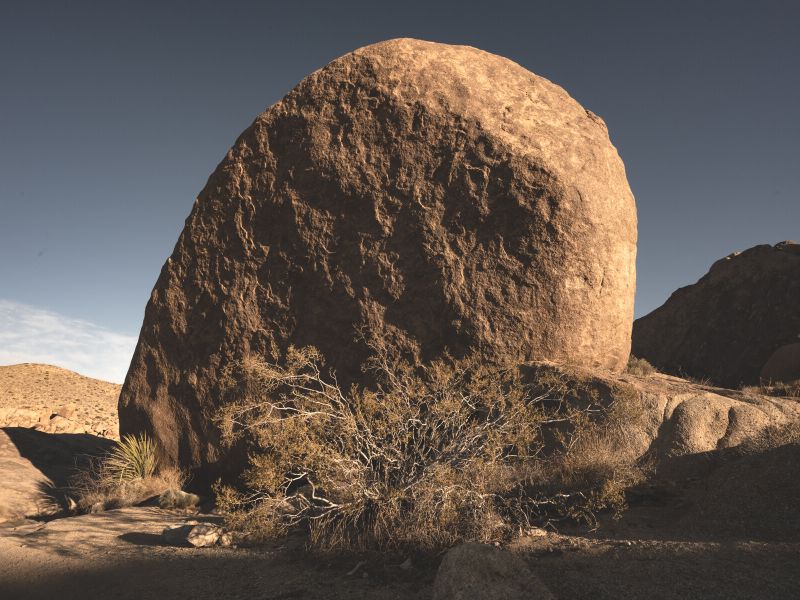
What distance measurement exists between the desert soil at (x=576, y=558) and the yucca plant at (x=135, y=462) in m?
2.71

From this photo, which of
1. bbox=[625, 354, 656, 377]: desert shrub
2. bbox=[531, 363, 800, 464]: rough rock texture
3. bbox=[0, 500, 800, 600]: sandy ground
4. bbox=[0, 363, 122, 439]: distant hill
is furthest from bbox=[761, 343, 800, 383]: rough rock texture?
bbox=[0, 363, 122, 439]: distant hill

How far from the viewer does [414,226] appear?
7906 millimetres

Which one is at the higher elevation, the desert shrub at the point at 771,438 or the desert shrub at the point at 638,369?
the desert shrub at the point at 638,369

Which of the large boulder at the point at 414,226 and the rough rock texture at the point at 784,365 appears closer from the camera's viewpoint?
the large boulder at the point at 414,226

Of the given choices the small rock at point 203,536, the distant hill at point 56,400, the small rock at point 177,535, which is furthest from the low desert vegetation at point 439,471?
the distant hill at point 56,400

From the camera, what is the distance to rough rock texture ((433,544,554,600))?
11.2 feet

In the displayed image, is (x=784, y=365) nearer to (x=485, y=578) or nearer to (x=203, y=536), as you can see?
(x=485, y=578)

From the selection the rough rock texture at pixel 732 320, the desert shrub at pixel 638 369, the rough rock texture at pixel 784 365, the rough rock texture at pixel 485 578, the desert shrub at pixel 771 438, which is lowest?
the rough rock texture at pixel 485 578

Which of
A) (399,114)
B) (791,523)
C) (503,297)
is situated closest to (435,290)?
(503,297)

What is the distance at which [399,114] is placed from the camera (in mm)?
8031

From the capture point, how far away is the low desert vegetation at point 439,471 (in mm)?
5109

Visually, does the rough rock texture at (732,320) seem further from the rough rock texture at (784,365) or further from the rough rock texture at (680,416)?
the rough rock texture at (680,416)

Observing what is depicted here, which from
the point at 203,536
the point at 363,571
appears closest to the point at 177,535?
the point at 203,536

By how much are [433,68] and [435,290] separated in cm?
309
